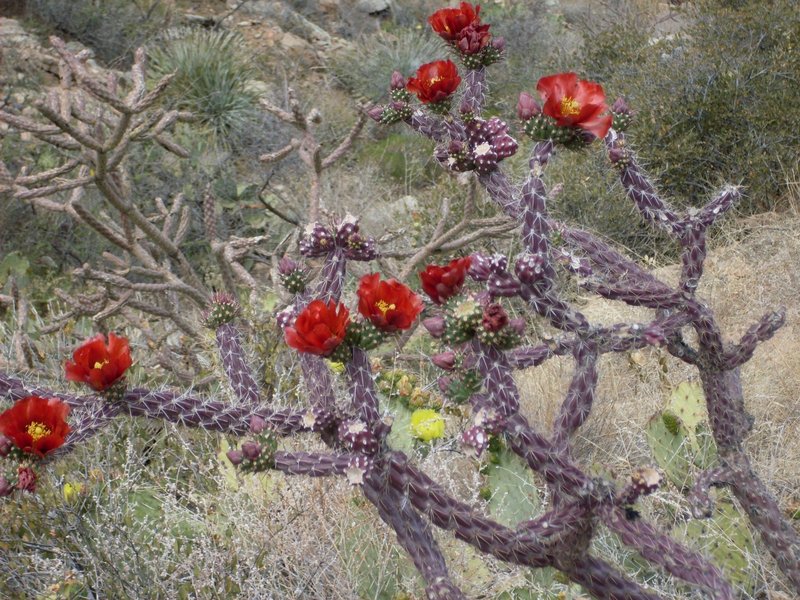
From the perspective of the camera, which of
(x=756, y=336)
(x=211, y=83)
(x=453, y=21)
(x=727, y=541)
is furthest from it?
(x=211, y=83)

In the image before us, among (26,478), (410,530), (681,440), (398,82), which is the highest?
(398,82)

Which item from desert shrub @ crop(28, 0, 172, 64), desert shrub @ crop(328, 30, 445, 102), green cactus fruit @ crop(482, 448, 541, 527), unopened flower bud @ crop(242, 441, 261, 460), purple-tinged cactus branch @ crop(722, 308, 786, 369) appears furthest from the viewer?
desert shrub @ crop(328, 30, 445, 102)

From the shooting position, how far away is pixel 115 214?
684 centimetres

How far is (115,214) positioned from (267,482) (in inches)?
171

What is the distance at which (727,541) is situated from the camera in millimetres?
2797

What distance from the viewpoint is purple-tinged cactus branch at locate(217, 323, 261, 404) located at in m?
2.14

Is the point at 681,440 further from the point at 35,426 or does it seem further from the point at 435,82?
the point at 35,426

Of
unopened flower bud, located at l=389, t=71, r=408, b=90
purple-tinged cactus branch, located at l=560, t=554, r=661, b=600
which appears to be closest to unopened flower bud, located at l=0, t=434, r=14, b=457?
purple-tinged cactus branch, located at l=560, t=554, r=661, b=600

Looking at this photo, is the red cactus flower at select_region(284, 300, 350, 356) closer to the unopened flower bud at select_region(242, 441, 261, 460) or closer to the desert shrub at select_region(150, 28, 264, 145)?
the unopened flower bud at select_region(242, 441, 261, 460)

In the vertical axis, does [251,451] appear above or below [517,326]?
below

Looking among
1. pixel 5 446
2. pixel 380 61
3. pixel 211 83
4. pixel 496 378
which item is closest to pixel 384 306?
pixel 496 378

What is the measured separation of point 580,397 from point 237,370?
818 mm

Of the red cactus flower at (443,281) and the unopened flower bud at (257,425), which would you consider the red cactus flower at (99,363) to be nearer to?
the unopened flower bud at (257,425)

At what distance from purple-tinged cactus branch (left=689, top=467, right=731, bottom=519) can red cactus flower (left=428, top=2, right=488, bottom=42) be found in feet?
4.33
